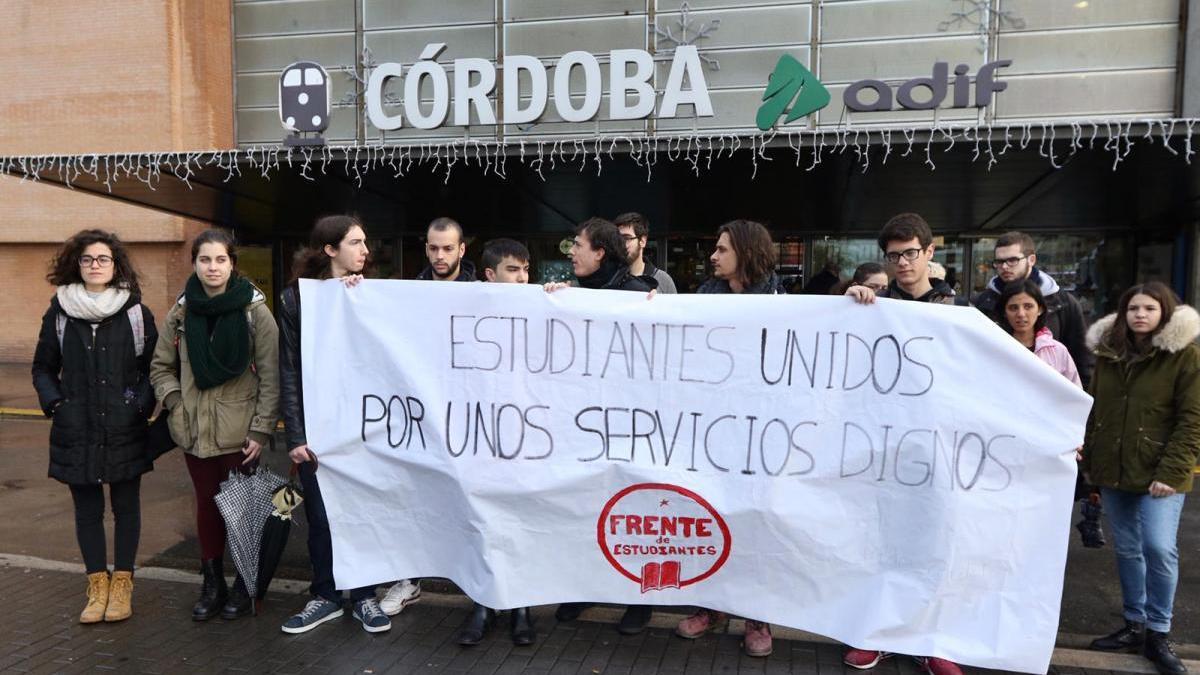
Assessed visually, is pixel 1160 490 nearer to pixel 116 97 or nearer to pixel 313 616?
pixel 313 616

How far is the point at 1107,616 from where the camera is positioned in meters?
3.95

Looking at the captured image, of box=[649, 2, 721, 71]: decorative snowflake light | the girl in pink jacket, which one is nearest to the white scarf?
the girl in pink jacket

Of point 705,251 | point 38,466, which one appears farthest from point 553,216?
point 38,466

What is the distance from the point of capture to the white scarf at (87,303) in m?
3.67

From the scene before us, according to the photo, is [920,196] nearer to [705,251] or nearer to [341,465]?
[705,251]

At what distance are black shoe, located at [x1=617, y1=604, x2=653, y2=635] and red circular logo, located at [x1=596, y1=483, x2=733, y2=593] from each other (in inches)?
16.2

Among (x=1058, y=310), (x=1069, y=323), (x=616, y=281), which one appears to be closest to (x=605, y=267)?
(x=616, y=281)

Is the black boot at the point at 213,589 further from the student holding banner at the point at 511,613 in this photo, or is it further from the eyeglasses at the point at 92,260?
the eyeglasses at the point at 92,260

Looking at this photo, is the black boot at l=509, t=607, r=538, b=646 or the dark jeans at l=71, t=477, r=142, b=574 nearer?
the black boot at l=509, t=607, r=538, b=646

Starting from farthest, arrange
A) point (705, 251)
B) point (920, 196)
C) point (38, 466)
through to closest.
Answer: point (705, 251) < point (920, 196) < point (38, 466)

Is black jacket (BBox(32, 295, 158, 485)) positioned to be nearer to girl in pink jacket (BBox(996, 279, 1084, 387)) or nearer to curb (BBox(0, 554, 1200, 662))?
curb (BBox(0, 554, 1200, 662))

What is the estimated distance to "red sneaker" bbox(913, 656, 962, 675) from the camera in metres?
3.19

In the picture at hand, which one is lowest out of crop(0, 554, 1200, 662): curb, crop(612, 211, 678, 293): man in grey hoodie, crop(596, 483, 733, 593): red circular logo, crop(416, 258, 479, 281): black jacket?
crop(0, 554, 1200, 662): curb

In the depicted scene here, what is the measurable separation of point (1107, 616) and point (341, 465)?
3.95 meters
